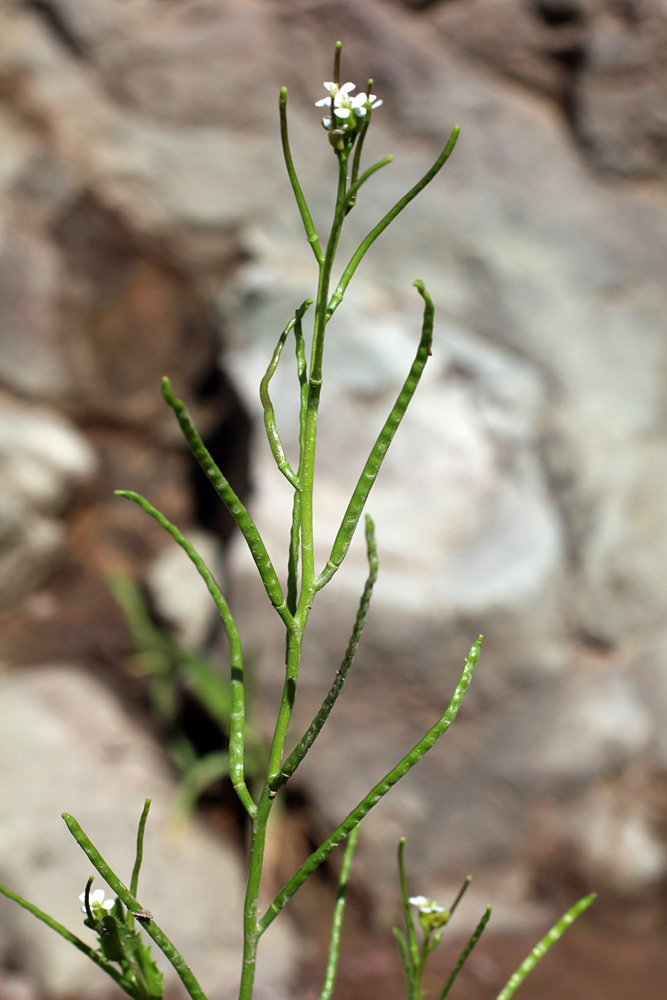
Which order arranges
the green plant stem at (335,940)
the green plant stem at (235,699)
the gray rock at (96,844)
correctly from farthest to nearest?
the gray rock at (96,844), the green plant stem at (335,940), the green plant stem at (235,699)

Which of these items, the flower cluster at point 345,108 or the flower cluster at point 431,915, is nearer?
the flower cluster at point 345,108

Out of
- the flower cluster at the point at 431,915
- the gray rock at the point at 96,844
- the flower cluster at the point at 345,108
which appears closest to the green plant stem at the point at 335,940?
the flower cluster at the point at 431,915

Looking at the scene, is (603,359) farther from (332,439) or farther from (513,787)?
(513,787)

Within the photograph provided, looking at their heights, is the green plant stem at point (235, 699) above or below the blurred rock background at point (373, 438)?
below

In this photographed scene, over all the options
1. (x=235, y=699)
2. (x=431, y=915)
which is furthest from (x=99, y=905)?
(x=431, y=915)

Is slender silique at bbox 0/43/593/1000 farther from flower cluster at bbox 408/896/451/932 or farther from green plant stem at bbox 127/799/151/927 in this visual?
flower cluster at bbox 408/896/451/932

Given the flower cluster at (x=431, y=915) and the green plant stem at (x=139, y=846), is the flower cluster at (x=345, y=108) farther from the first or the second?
the flower cluster at (x=431, y=915)
